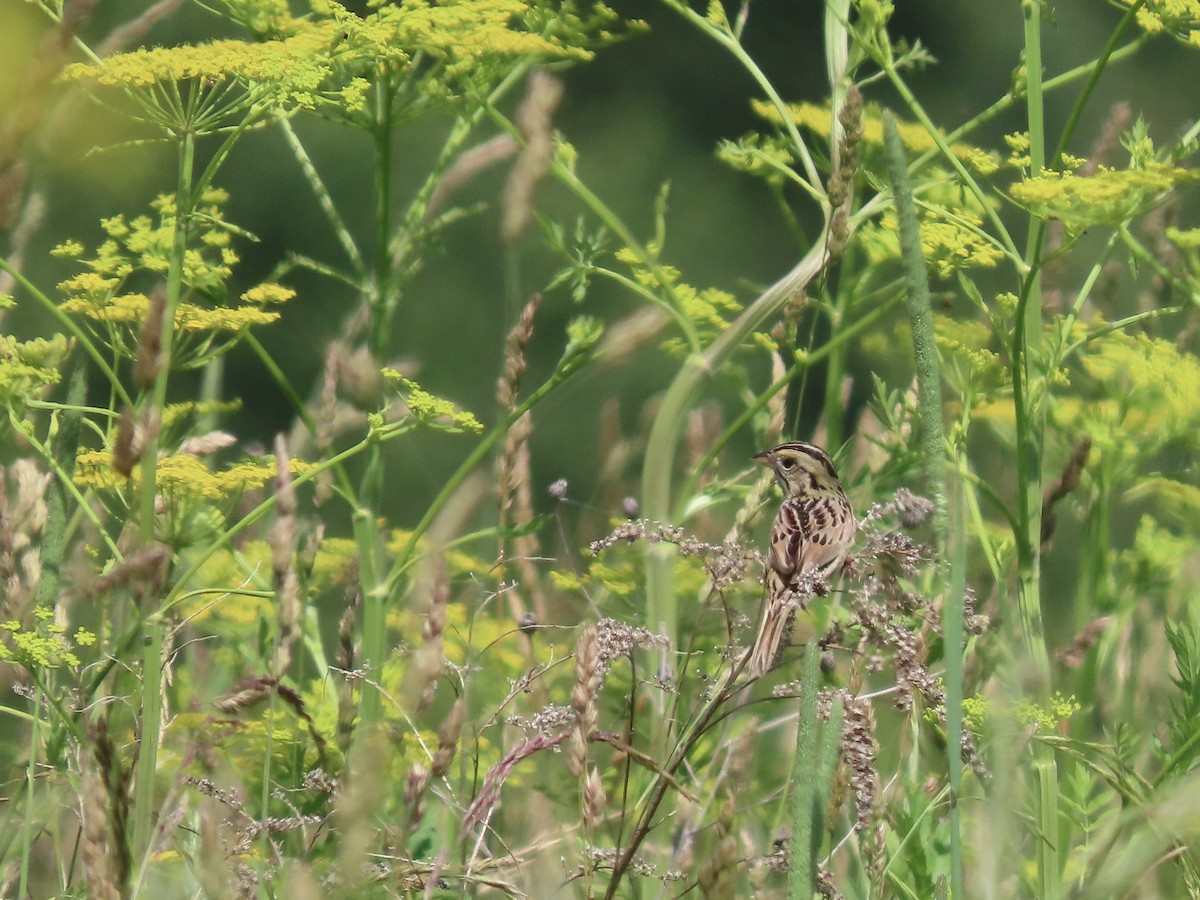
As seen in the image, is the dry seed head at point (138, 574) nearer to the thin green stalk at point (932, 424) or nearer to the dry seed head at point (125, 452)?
the dry seed head at point (125, 452)

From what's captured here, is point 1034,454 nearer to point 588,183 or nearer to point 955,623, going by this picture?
point 955,623

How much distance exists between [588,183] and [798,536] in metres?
8.59

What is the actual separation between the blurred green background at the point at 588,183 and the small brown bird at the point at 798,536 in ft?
20.4

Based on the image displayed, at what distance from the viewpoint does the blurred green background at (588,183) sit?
1009cm

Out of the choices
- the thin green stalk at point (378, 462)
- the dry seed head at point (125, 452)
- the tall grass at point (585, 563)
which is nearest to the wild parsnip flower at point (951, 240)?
the tall grass at point (585, 563)

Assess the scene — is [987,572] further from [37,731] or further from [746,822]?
[37,731]

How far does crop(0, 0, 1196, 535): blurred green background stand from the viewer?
1009 cm

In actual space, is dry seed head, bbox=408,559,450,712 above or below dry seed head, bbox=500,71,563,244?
below

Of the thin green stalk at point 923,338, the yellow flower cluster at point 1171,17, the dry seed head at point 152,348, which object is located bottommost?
the dry seed head at point 152,348

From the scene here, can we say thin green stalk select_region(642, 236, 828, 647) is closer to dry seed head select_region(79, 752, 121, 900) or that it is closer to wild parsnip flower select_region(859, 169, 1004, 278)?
wild parsnip flower select_region(859, 169, 1004, 278)

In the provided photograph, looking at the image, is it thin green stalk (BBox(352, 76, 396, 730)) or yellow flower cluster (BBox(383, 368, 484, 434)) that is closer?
yellow flower cluster (BBox(383, 368, 484, 434))

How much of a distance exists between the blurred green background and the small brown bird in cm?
622

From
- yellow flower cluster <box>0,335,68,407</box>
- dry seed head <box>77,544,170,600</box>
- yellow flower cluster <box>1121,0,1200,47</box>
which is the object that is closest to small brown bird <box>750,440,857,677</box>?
dry seed head <box>77,544,170,600</box>

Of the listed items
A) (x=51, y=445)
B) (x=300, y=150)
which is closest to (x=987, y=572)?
(x=300, y=150)
